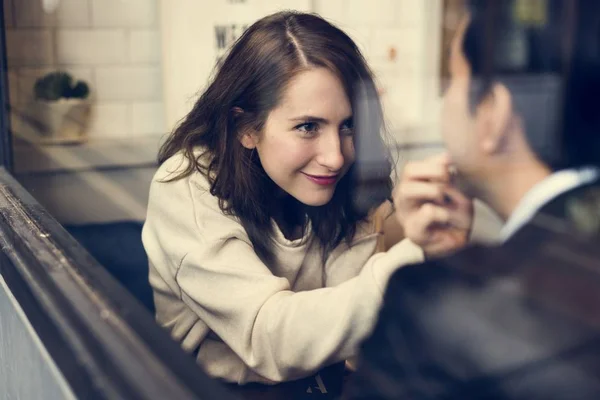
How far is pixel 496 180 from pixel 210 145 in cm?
43

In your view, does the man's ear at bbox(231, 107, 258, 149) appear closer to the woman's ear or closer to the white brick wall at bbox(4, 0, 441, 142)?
the woman's ear

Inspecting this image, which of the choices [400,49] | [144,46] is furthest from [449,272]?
[144,46]

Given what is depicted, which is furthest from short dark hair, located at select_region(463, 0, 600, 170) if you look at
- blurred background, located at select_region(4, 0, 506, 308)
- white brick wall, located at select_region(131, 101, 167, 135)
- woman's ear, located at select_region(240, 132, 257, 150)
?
white brick wall, located at select_region(131, 101, 167, 135)

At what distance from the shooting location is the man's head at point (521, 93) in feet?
1.06

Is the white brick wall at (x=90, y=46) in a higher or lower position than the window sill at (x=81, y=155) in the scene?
higher

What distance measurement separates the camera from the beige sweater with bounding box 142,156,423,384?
0.61 meters

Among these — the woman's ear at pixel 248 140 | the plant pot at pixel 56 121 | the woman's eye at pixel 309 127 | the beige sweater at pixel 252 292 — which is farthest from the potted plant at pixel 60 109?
the woman's eye at pixel 309 127

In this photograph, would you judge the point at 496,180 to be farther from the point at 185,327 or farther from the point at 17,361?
the point at 17,361

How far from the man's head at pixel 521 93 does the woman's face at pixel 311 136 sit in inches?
6.4

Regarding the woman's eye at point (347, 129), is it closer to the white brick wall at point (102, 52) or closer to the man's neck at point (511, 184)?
the man's neck at point (511, 184)

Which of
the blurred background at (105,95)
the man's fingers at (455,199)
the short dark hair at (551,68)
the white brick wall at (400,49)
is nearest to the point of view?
the short dark hair at (551,68)

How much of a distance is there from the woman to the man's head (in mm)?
158

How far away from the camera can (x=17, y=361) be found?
100 cm

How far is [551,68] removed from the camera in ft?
1.10
